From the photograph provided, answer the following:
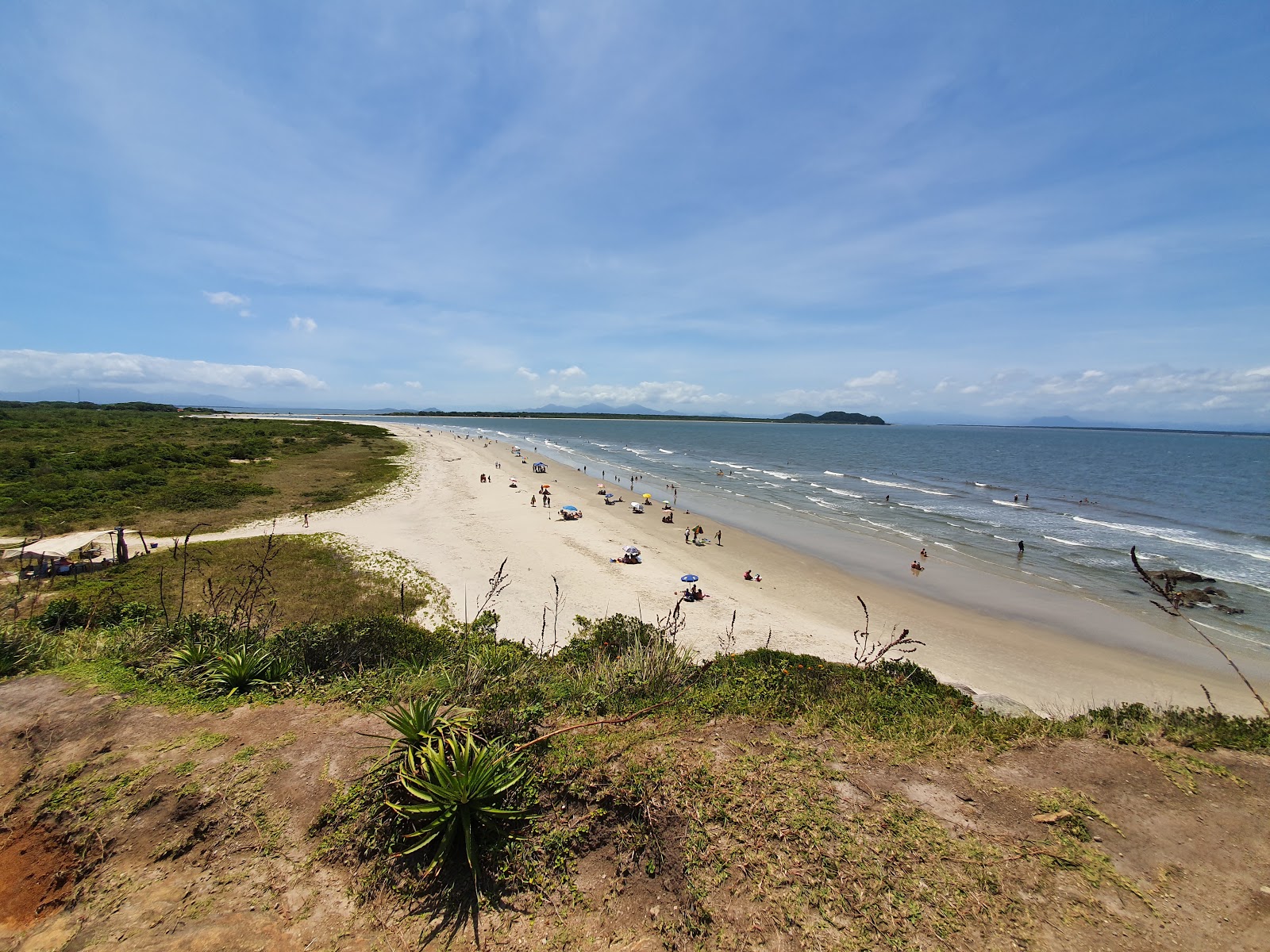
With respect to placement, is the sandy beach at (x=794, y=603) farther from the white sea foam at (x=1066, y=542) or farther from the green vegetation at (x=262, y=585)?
the white sea foam at (x=1066, y=542)

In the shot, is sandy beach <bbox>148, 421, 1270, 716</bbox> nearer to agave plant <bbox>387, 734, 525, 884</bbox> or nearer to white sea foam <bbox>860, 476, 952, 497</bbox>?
agave plant <bbox>387, 734, 525, 884</bbox>

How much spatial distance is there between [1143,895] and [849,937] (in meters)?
2.64

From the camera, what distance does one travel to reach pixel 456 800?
168 inches

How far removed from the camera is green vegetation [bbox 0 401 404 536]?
82.6 ft

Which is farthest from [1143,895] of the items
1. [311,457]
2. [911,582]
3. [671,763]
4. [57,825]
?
[311,457]

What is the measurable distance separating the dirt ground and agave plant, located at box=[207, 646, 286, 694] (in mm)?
713

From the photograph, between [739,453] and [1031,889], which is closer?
[1031,889]

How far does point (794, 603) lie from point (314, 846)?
19877mm

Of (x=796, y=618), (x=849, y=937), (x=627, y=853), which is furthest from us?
(x=796, y=618)

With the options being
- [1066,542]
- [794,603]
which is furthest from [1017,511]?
[794,603]

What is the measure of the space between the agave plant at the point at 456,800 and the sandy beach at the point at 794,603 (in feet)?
24.9

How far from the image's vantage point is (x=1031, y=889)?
4.09m

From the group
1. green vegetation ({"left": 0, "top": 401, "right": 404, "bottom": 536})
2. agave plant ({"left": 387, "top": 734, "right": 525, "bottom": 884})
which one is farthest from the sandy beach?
agave plant ({"left": 387, "top": 734, "right": 525, "bottom": 884})

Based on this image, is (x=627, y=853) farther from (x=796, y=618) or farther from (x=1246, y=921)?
(x=796, y=618)
